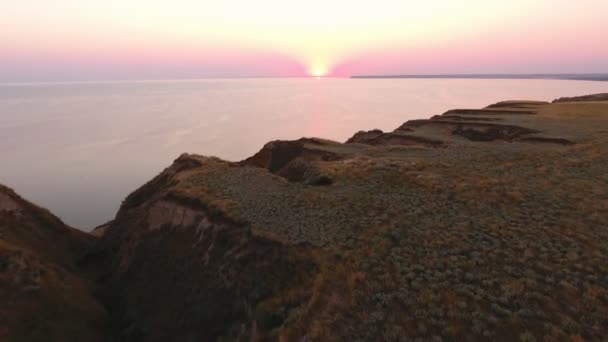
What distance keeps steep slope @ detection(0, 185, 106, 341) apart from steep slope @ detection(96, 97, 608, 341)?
2.18 meters

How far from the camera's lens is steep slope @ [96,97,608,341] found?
48.9 feet

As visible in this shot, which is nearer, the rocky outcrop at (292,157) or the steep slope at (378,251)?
the steep slope at (378,251)

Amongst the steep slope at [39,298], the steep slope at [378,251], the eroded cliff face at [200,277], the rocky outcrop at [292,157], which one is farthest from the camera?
the rocky outcrop at [292,157]

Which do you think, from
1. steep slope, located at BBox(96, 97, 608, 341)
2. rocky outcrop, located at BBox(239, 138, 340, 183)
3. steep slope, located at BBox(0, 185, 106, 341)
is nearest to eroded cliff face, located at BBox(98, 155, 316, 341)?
steep slope, located at BBox(96, 97, 608, 341)

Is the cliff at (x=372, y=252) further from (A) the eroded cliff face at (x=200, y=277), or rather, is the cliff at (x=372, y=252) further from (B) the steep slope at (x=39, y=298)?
(B) the steep slope at (x=39, y=298)

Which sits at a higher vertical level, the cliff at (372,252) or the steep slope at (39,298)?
→ the cliff at (372,252)

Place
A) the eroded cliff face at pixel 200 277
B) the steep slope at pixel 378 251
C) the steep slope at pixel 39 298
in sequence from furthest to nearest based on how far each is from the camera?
1. the steep slope at pixel 39 298
2. the eroded cliff face at pixel 200 277
3. the steep slope at pixel 378 251

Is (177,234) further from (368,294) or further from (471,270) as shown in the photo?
(471,270)

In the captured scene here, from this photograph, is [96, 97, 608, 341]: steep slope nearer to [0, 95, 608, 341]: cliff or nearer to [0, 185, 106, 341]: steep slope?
[0, 95, 608, 341]: cliff

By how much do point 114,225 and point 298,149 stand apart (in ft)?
92.3

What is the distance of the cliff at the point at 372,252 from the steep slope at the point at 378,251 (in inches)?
3.5

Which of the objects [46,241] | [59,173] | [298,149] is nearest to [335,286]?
[46,241]

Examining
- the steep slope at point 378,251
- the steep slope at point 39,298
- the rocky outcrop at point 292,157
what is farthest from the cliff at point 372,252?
the steep slope at point 39,298

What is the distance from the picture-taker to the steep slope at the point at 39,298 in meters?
21.3
